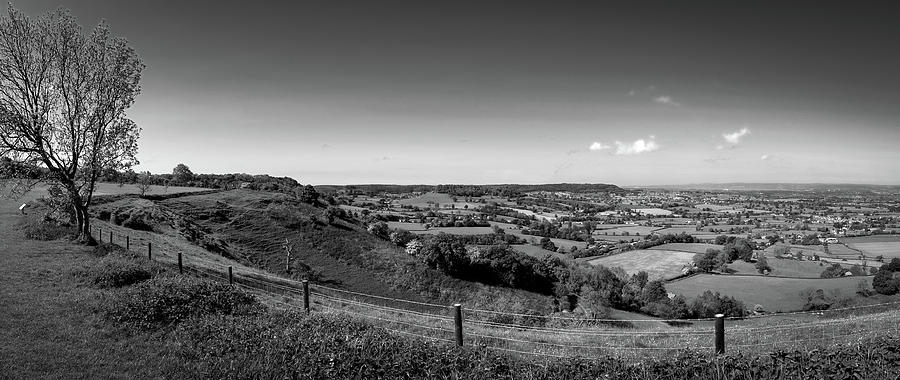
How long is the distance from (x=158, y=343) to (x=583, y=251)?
231 feet

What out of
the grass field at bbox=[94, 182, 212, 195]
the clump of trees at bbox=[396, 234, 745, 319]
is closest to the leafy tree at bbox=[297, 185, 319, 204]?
the grass field at bbox=[94, 182, 212, 195]

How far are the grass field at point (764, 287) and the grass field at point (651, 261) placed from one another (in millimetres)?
3639

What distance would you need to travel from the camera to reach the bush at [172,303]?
977 centimetres

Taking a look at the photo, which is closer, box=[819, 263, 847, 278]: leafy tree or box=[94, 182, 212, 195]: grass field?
box=[94, 182, 212, 195]: grass field

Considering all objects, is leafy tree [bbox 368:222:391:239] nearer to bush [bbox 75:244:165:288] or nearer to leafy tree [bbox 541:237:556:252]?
leafy tree [bbox 541:237:556:252]

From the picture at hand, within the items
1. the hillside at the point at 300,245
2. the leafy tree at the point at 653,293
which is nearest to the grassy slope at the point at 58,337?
the hillside at the point at 300,245

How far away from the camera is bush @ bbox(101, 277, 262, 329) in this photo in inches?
384

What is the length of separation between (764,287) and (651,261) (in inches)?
714

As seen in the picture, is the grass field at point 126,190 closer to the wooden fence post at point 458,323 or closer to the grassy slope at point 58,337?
the grassy slope at point 58,337

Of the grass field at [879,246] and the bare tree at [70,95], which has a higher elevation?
the bare tree at [70,95]

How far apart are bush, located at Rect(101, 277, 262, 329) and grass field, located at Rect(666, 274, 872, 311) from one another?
46847mm

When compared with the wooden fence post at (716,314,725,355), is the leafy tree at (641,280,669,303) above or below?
below

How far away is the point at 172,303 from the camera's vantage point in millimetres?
10516

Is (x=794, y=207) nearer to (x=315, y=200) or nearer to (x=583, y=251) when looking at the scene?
(x=583, y=251)
